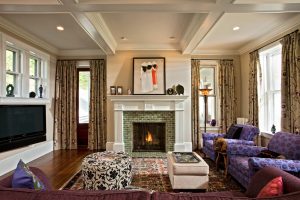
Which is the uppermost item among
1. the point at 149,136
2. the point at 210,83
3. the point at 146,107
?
the point at 210,83

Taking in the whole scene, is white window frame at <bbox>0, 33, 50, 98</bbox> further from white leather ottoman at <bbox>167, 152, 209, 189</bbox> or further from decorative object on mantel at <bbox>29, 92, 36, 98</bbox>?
white leather ottoman at <bbox>167, 152, 209, 189</bbox>

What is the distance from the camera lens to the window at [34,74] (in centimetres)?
567


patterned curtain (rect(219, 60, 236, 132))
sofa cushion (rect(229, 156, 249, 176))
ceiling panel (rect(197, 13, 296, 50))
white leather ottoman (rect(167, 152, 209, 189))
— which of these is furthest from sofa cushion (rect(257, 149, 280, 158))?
patterned curtain (rect(219, 60, 236, 132))

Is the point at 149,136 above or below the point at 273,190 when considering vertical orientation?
below

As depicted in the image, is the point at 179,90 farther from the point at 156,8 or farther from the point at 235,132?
the point at 156,8

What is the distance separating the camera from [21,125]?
4824 millimetres

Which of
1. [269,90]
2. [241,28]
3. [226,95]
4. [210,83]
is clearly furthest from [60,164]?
[269,90]

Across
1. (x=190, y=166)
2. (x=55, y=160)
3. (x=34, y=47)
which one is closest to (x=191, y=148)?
(x=190, y=166)

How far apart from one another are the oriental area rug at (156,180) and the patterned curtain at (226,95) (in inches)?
77.4

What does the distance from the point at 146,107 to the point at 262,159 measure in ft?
11.7

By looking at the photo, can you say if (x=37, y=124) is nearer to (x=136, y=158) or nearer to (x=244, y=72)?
(x=136, y=158)

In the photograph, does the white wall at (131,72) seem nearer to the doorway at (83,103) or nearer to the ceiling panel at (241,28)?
the ceiling panel at (241,28)

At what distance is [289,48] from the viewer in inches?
170

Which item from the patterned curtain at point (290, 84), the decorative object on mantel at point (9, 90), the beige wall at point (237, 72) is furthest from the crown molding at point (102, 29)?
the patterned curtain at point (290, 84)
